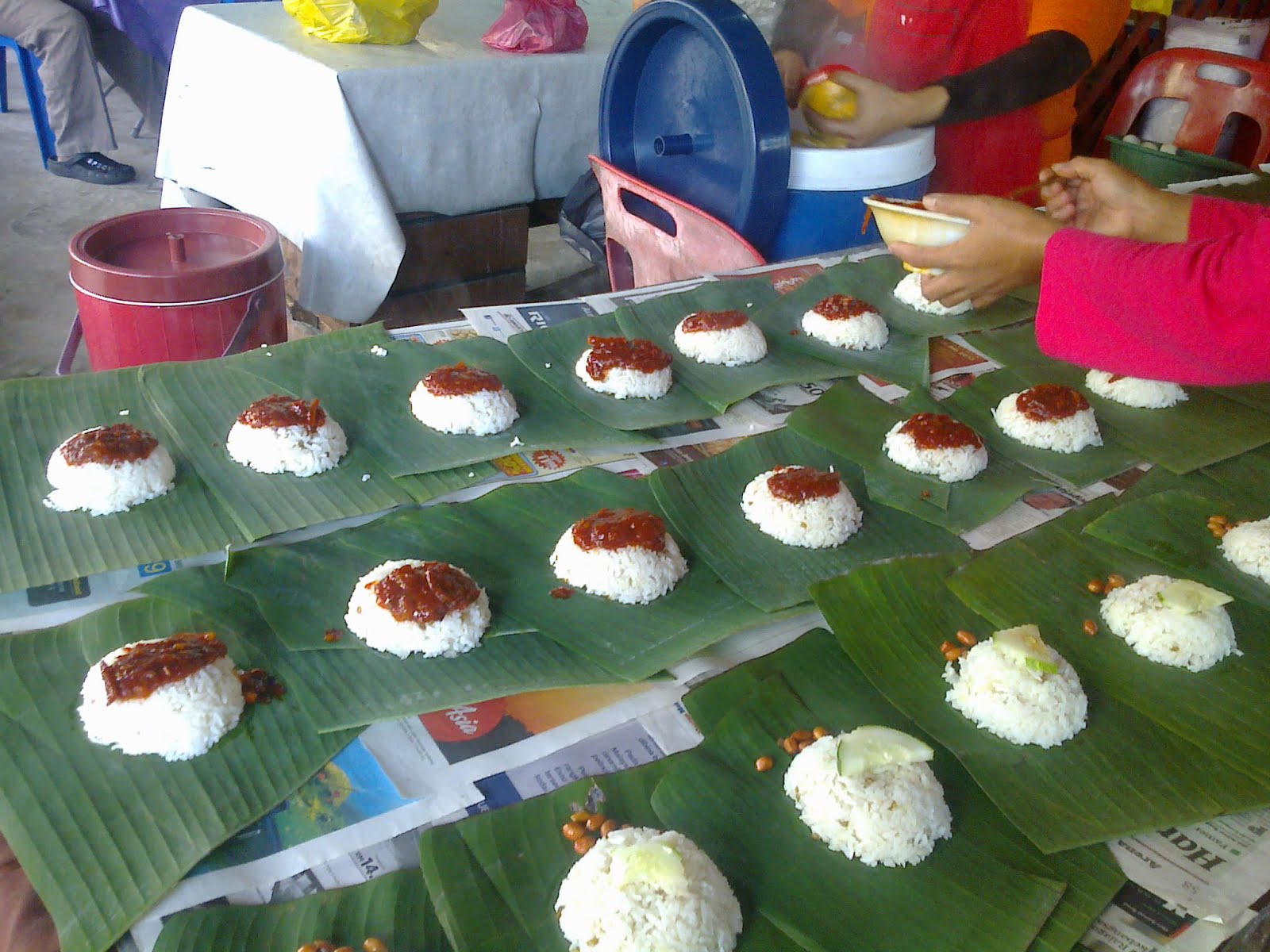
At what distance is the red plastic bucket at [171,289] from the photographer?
8.52 feet

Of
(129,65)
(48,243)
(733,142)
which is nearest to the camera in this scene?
(733,142)

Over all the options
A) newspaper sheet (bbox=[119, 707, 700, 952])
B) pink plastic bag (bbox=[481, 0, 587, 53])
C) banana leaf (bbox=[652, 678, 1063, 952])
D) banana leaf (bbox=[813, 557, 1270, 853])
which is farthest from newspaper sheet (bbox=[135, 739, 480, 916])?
pink plastic bag (bbox=[481, 0, 587, 53])

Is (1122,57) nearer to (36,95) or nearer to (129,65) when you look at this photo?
(129,65)

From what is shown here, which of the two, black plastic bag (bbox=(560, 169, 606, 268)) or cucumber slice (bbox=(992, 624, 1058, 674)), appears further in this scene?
black plastic bag (bbox=(560, 169, 606, 268))

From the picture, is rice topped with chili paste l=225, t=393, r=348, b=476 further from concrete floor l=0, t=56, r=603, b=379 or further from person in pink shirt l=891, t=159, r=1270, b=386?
concrete floor l=0, t=56, r=603, b=379

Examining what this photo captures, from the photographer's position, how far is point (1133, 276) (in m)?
2.06

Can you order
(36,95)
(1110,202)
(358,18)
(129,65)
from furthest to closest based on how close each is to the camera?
(129,65) < (36,95) < (358,18) < (1110,202)

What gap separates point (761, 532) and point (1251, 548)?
38.8 inches

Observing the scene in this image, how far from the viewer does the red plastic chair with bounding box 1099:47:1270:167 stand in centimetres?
463

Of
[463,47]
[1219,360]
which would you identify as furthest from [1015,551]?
[463,47]

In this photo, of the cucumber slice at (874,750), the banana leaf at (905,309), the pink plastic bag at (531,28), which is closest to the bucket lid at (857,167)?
the banana leaf at (905,309)

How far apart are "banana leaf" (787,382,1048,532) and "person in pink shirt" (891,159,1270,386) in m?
0.35

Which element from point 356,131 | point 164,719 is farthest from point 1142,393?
point 356,131

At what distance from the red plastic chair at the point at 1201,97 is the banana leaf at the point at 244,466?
4.59m
